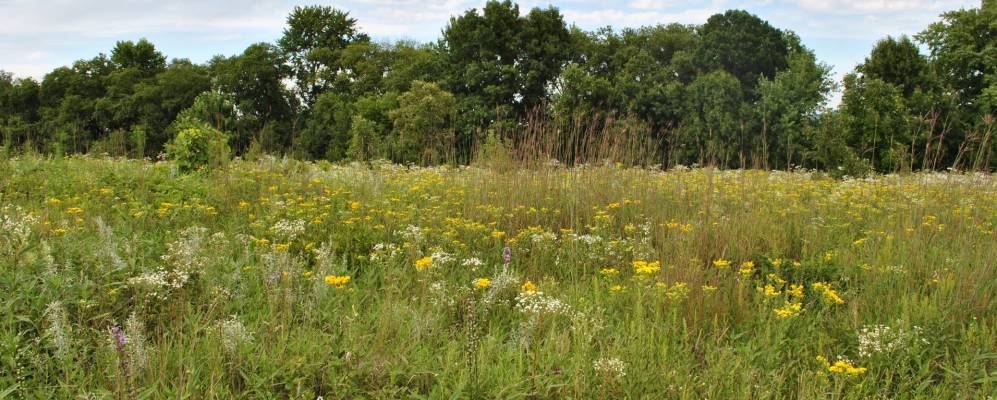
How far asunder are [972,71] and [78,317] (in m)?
33.4

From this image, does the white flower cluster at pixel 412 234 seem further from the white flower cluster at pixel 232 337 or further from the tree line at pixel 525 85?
the tree line at pixel 525 85

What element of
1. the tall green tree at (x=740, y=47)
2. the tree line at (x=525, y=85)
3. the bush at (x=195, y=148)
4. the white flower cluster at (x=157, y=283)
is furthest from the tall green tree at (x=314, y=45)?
the white flower cluster at (x=157, y=283)

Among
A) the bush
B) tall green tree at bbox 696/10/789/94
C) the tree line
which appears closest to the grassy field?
the bush

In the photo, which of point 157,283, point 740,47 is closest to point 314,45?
point 740,47

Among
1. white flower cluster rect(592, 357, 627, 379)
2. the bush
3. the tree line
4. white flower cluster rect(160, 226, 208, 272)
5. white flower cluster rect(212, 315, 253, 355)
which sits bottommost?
white flower cluster rect(592, 357, 627, 379)

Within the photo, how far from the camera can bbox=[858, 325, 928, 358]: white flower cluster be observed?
9.11ft

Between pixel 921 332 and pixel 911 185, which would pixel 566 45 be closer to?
pixel 911 185

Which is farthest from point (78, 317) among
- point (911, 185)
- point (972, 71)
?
point (972, 71)

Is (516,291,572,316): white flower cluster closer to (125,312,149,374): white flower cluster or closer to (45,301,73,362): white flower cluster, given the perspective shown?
(125,312,149,374): white flower cluster

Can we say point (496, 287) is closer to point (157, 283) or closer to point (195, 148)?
point (157, 283)

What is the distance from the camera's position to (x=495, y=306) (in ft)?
11.1

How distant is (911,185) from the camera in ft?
21.5

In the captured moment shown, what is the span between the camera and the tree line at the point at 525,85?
911 inches

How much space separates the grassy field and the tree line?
13.1m
